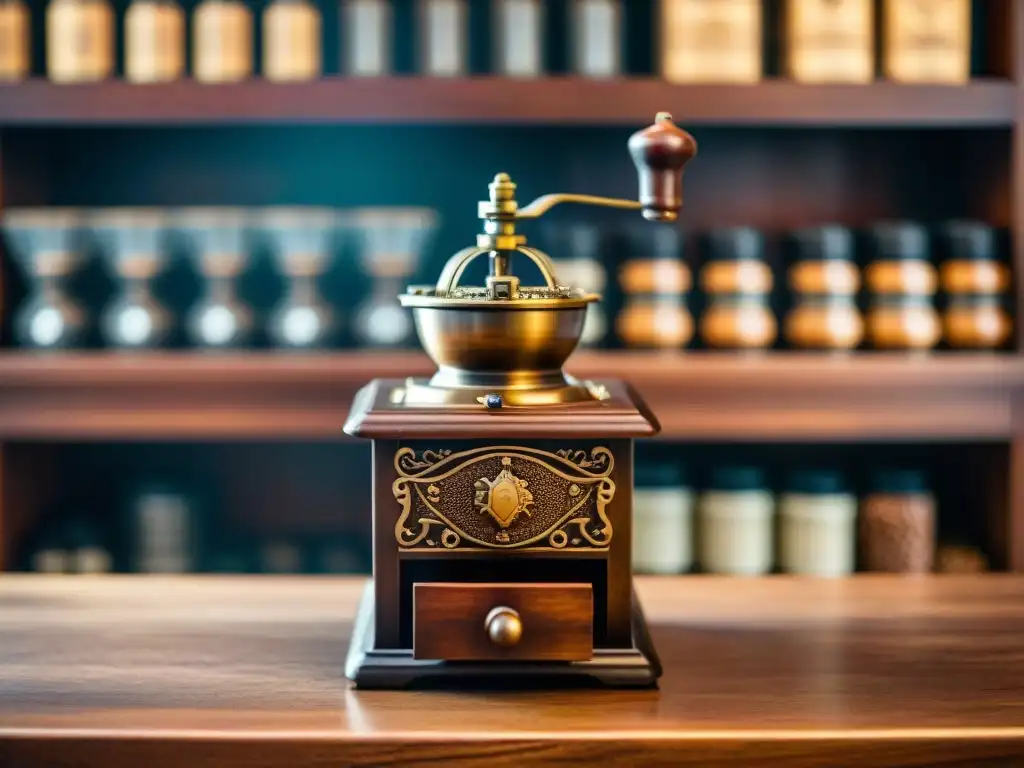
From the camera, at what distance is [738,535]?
2240 millimetres

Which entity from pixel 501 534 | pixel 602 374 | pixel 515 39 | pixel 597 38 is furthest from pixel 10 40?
pixel 501 534

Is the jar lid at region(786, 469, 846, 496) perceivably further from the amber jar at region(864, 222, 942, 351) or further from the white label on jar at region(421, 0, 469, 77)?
the white label on jar at region(421, 0, 469, 77)

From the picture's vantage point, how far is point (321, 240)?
2189 millimetres

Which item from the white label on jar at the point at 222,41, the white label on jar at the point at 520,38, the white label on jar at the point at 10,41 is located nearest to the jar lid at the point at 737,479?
the white label on jar at the point at 520,38

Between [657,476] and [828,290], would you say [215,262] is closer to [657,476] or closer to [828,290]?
[657,476]

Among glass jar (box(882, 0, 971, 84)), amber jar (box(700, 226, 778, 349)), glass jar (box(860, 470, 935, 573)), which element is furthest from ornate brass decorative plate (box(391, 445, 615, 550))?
glass jar (box(882, 0, 971, 84))

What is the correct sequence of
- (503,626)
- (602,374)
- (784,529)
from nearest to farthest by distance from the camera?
(503,626)
(602,374)
(784,529)

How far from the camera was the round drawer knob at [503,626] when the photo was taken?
3.46ft

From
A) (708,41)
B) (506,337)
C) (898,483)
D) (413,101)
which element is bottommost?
(898,483)

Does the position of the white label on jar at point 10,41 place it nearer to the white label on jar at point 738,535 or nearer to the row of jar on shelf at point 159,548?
the row of jar on shelf at point 159,548

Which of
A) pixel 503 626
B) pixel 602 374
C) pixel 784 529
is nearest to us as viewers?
pixel 503 626

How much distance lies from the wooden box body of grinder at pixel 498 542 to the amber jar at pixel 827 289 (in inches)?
48.5

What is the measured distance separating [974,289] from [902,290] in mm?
119

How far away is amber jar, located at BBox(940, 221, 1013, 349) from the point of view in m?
2.20
